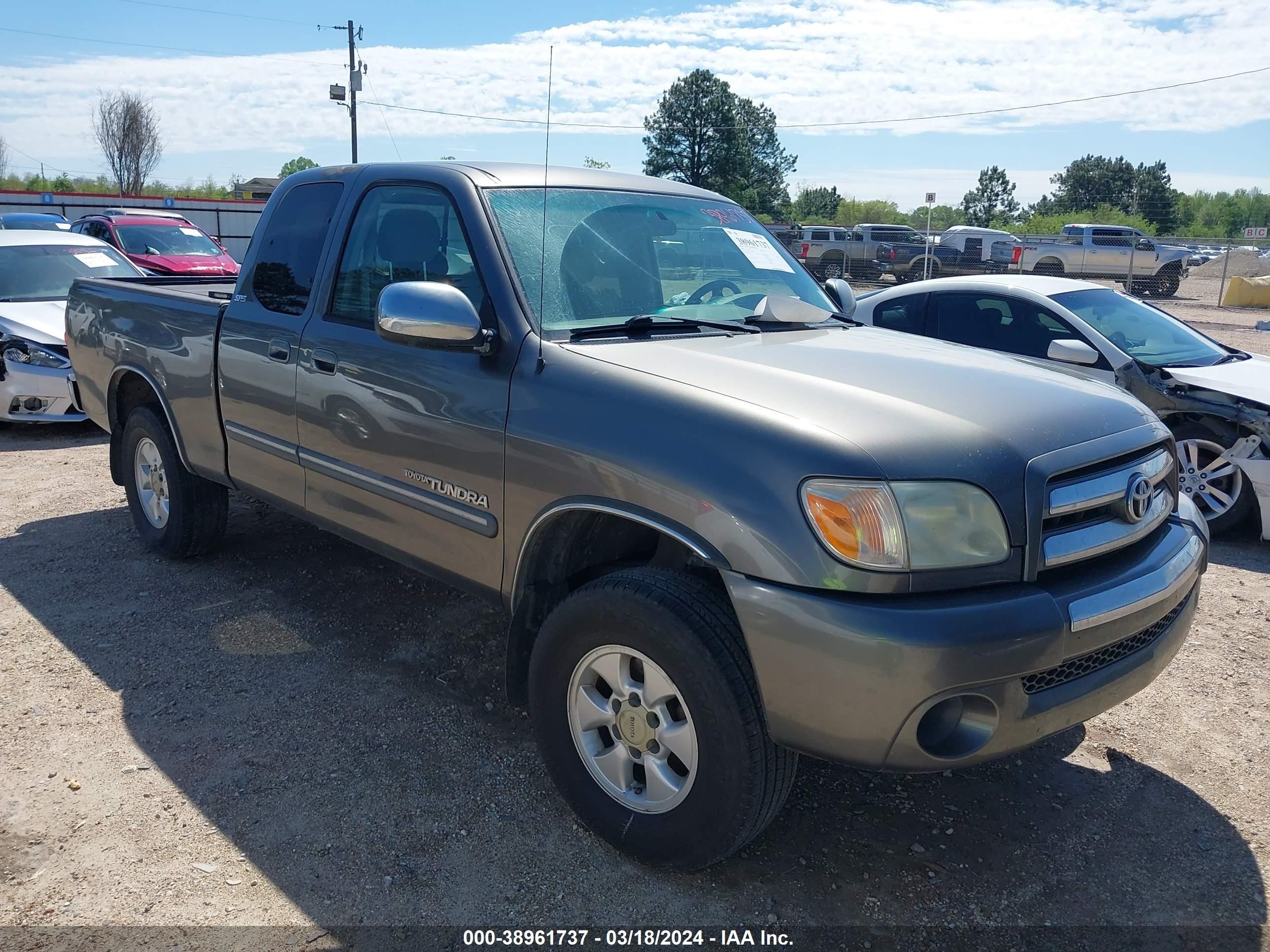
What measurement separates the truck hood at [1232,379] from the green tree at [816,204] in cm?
7158

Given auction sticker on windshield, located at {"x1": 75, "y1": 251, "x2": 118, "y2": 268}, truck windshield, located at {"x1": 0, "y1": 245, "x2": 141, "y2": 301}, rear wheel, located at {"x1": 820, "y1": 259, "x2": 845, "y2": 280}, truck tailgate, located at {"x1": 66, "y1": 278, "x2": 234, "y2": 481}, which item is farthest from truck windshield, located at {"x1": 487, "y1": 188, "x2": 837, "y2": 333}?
rear wheel, located at {"x1": 820, "y1": 259, "x2": 845, "y2": 280}

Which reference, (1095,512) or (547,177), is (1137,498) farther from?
(547,177)

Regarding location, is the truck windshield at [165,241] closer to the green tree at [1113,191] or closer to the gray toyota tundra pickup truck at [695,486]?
the gray toyota tundra pickup truck at [695,486]

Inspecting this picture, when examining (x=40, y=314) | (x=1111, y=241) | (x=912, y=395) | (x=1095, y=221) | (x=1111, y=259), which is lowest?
(x=40, y=314)

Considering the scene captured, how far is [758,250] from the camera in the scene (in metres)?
4.10

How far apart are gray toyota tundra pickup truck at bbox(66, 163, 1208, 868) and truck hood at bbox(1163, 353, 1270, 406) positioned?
3.36m

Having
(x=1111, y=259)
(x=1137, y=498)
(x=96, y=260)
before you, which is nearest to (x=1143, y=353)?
(x=1137, y=498)

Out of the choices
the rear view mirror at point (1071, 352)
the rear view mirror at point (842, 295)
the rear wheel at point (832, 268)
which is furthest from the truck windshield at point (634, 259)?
the rear wheel at point (832, 268)

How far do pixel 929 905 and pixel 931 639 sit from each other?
3.14ft

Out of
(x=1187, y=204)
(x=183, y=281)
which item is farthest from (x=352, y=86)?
(x=1187, y=204)

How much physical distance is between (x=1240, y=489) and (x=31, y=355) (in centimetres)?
913

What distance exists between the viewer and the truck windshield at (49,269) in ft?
31.4

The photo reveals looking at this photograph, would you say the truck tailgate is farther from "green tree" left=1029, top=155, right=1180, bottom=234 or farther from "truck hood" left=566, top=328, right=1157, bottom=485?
"green tree" left=1029, top=155, right=1180, bottom=234

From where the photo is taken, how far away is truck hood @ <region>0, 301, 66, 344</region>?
27.9 feet
